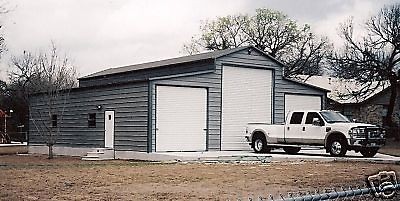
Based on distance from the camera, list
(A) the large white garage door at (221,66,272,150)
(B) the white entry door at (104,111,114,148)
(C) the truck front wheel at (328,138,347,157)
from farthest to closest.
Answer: (A) the large white garage door at (221,66,272,150) < (B) the white entry door at (104,111,114,148) < (C) the truck front wheel at (328,138,347,157)

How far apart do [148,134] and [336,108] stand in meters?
30.4

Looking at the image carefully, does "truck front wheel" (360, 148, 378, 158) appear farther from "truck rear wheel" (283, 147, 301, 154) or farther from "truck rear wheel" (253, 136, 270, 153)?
"truck rear wheel" (253, 136, 270, 153)

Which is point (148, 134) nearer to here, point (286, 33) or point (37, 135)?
point (37, 135)

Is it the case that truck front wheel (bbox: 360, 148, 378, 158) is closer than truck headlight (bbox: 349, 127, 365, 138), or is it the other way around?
truck headlight (bbox: 349, 127, 365, 138)

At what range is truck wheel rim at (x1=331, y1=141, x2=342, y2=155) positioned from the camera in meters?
23.9

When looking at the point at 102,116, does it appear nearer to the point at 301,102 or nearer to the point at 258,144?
the point at 258,144

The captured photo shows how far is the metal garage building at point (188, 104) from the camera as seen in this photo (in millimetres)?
26906

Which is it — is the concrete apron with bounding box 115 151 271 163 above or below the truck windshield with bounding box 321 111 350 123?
below

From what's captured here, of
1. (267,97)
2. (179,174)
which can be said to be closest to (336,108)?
(267,97)

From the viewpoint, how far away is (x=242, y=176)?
50.9 ft

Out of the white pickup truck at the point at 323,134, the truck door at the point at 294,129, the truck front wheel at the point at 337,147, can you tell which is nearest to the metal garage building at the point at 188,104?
the white pickup truck at the point at 323,134

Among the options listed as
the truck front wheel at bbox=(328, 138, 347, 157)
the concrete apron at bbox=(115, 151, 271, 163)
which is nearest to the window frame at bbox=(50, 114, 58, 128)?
the concrete apron at bbox=(115, 151, 271, 163)

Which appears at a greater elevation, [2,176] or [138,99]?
[138,99]

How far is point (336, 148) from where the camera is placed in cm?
2400
